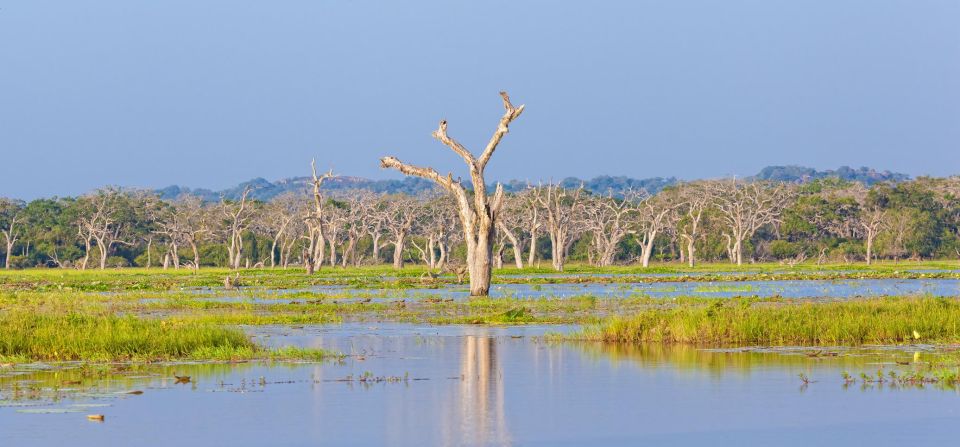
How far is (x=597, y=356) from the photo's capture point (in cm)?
2209

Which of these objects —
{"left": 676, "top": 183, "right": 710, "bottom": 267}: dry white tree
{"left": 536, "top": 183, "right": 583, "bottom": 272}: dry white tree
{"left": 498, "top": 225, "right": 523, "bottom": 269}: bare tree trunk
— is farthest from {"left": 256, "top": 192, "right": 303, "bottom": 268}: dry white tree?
{"left": 676, "top": 183, "right": 710, "bottom": 267}: dry white tree

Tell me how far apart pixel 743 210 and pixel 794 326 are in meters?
83.9

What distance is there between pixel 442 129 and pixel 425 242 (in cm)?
7009

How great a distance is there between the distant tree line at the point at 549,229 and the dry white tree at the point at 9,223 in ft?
0.43

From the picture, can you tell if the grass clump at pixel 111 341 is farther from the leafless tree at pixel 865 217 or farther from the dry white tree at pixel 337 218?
→ the leafless tree at pixel 865 217

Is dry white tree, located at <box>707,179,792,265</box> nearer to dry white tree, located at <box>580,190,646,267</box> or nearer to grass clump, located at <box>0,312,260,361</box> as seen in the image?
dry white tree, located at <box>580,190,646,267</box>

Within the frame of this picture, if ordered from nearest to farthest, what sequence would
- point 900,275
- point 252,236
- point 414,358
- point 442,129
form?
point 414,358, point 442,129, point 900,275, point 252,236

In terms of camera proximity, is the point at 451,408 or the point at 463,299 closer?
the point at 451,408

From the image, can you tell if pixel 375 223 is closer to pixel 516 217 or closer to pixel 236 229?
pixel 516 217

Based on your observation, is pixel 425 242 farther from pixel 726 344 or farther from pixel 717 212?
pixel 726 344

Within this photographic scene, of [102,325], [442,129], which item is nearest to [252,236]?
[442,129]

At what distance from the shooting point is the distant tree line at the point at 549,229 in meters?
102

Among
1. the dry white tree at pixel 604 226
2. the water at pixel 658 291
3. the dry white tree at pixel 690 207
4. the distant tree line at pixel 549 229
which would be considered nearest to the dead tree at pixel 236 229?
the distant tree line at pixel 549 229

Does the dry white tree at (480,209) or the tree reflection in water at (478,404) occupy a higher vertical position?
the dry white tree at (480,209)
